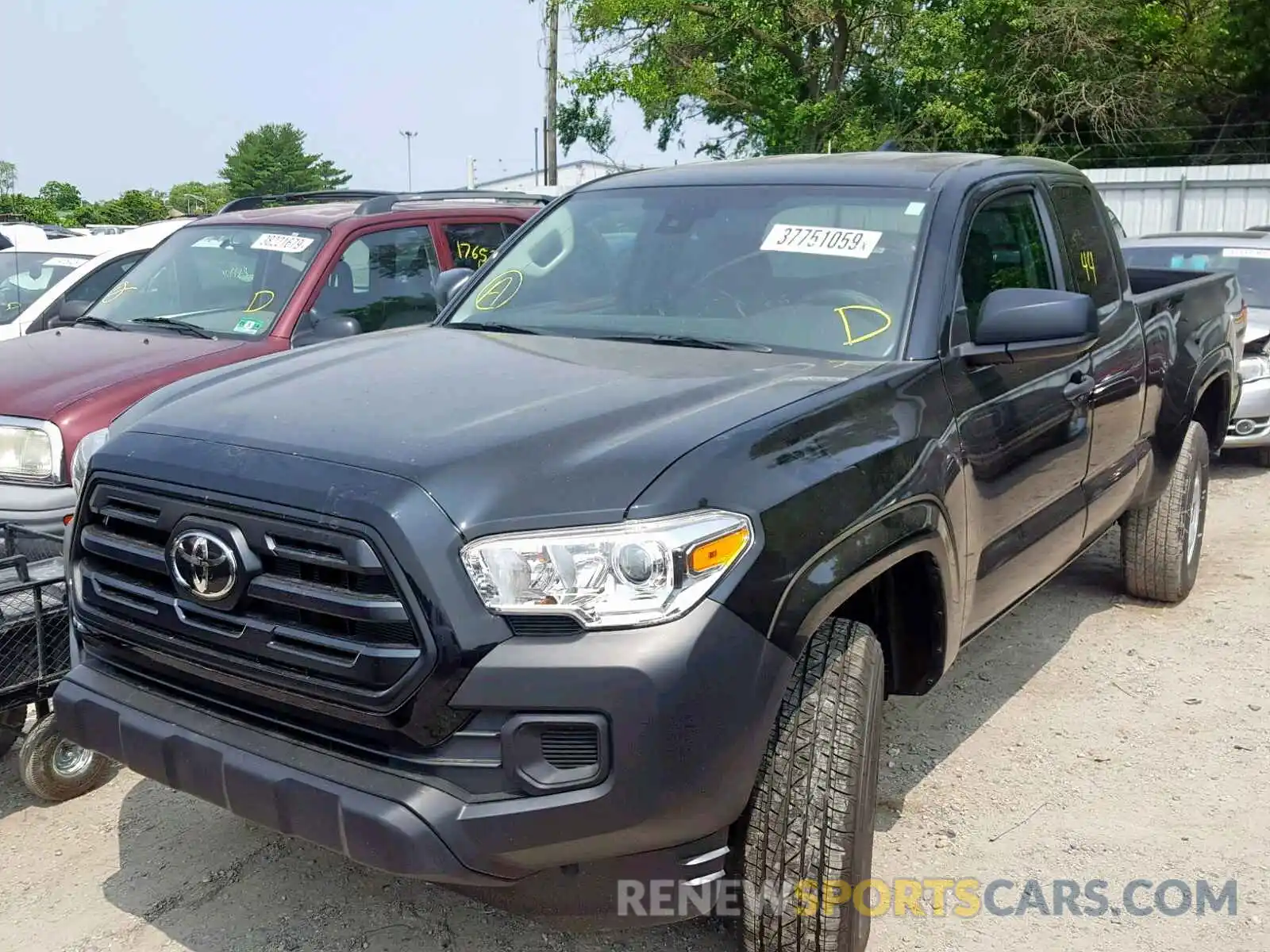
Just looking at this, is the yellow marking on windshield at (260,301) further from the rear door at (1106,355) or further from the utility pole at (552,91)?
the utility pole at (552,91)

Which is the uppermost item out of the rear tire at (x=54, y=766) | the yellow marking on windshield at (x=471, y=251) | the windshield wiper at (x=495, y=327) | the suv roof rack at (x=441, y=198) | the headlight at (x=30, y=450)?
the suv roof rack at (x=441, y=198)

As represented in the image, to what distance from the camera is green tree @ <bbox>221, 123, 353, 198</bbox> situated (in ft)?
345

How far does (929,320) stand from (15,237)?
10307 millimetres

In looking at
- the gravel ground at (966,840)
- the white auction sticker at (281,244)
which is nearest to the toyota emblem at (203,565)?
the gravel ground at (966,840)

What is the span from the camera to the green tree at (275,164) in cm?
10525

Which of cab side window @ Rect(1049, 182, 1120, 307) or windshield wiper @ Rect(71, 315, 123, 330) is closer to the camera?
cab side window @ Rect(1049, 182, 1120, 307)

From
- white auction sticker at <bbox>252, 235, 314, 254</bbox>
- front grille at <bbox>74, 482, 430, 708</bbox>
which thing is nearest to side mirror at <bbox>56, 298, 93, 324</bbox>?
white auction sticker at <bbox>252, 235, 314, 254</bbox>

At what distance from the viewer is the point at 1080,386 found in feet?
13.0

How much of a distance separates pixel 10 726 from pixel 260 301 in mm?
2626

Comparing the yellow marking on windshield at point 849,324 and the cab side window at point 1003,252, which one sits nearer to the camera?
the yellow marking on windshield at point 849,324

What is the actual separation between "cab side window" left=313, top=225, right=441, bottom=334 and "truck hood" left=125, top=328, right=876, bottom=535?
2.58 meters

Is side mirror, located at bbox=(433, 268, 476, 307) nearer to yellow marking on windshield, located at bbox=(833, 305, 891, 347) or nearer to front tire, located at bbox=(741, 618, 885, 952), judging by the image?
yellow marking on windshield, located at bbox=(833, 305, 891, 347)

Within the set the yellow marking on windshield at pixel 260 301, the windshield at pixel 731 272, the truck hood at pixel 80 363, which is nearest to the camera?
the windshield at pixel 731 272

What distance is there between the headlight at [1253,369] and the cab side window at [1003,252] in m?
4.38
